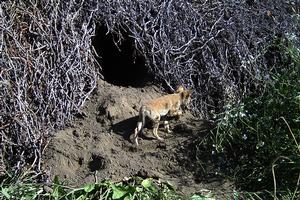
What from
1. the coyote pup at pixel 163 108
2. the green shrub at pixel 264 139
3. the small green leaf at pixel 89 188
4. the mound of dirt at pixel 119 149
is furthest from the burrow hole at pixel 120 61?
the small green leaf at pixel 89 188

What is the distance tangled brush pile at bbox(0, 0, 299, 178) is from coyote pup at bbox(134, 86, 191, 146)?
0.31m

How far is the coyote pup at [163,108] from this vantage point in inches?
246

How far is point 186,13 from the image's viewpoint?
7.34 m

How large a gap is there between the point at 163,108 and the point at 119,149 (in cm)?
57

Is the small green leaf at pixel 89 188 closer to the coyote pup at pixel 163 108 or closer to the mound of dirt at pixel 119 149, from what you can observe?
the mound of dirt at pixel 119 149

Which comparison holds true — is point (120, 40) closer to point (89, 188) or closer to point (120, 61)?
point (120, 61)

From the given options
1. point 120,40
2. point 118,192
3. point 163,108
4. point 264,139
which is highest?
point 120,40

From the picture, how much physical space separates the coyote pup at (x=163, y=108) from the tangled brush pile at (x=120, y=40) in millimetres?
309

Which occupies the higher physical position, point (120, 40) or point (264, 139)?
point (120, 40)

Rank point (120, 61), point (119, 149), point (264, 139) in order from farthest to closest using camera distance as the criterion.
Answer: point (120, 61), point (119, 149), point (264, 139)

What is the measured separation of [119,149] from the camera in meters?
6.27

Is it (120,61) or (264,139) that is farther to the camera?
(120,61)

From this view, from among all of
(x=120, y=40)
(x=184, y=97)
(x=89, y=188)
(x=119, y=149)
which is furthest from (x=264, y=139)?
(x=120, y=40)

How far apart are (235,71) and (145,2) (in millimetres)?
1224
